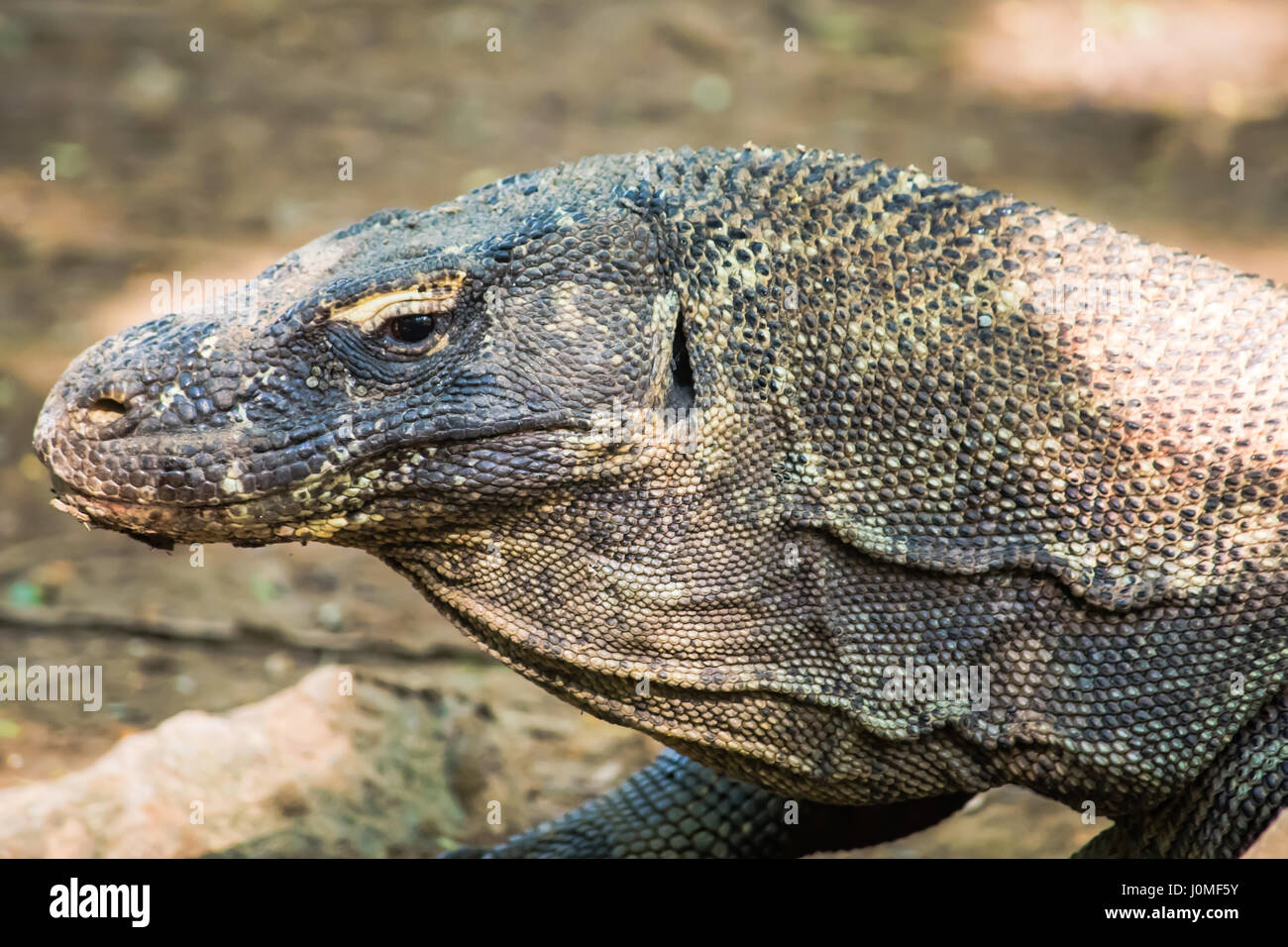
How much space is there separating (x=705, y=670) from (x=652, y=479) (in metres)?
0.61

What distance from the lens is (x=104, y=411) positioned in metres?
3.69

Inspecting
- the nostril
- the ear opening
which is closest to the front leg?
the ear opening

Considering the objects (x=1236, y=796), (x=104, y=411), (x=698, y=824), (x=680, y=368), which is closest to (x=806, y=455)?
(x=680, y=368)

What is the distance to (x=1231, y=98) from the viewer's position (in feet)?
38.8

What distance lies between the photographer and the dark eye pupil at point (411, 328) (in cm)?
366

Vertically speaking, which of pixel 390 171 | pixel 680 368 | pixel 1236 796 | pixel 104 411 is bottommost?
pixel 1236 796

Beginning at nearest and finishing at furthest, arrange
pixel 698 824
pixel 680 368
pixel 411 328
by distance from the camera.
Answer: pixel 411 328, pixel 680 368, pixel 698 824

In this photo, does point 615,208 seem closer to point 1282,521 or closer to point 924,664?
point 924,664

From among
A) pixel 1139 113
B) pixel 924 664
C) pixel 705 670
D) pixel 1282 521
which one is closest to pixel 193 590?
pixel 705 670

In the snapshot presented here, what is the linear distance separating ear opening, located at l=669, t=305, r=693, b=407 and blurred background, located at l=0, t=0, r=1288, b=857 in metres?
2.86

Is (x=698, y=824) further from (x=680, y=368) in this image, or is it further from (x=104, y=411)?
(x=104, y=411)

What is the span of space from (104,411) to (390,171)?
8.15 m

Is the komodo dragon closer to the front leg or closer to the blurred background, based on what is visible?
the front leg

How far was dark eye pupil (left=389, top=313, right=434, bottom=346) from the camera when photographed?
366 centimetres
